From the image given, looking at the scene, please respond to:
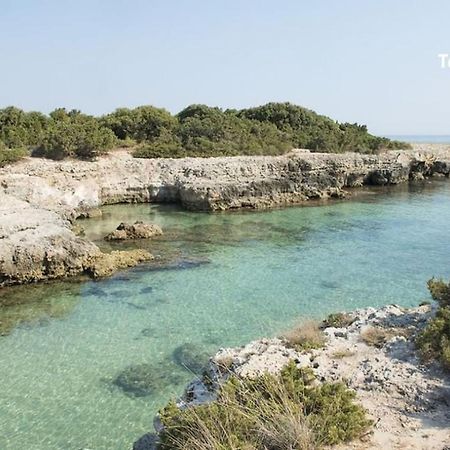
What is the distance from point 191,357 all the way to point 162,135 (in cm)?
3067

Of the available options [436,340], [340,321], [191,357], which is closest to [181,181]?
[191,357]

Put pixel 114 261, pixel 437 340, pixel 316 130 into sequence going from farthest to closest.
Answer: pixel 316 130 < pixel 114 261 < pixel 437 340

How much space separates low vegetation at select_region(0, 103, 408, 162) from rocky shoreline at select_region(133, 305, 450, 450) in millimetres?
25686

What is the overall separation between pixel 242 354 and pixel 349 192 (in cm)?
2875

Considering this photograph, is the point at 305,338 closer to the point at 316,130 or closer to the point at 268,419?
the point at 268,419

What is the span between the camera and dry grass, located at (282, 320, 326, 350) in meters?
8.43

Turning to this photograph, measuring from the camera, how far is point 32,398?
9609mm

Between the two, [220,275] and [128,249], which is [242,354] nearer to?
[220,275]

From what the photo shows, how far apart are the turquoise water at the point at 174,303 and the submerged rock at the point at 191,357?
0.51ft

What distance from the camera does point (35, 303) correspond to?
14.7 meters

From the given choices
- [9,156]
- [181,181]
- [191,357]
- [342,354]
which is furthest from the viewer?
[181,181]

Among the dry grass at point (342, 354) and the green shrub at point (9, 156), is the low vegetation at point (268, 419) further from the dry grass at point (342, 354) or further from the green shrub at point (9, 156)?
the green shrub at point (9, 156)

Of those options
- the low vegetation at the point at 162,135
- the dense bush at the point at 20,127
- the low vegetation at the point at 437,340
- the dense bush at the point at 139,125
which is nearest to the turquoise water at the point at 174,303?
the low vegetation at the point at 437,340

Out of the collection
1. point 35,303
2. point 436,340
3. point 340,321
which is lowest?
point 35,303
